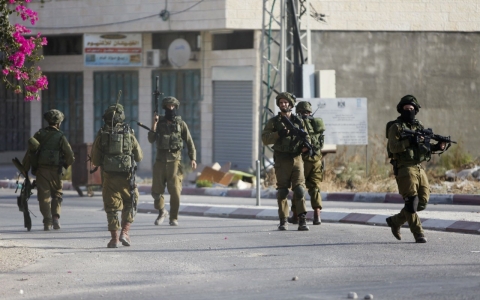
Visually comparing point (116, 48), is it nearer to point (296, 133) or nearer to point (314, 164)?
point (314, 164)

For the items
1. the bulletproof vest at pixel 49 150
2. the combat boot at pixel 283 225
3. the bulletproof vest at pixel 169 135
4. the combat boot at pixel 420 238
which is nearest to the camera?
the combat boot at pixel 420 238

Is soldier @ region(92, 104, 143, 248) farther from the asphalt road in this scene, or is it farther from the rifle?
the rifle

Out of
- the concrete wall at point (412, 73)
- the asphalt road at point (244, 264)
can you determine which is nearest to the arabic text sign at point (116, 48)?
the concrete wall at point (412, 73)

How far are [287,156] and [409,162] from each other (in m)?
2.06

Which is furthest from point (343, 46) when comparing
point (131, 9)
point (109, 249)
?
point (109, 249)

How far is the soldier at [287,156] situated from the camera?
42.2ft

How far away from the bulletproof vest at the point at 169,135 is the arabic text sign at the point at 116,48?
550 inches

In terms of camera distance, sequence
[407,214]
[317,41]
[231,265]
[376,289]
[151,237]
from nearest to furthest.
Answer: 1. [376,289]
2. [231,265]
3. [407,214]
4. [151,237]
5. [317,41]

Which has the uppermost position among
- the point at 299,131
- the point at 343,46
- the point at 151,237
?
the point at 343,46

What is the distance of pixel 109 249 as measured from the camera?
1163 centimetres

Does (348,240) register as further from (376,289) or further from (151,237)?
(376,289)

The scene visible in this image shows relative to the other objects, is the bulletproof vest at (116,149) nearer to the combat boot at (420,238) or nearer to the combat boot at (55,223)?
the combat boot at (55,223)

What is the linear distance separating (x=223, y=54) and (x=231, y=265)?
16.8m

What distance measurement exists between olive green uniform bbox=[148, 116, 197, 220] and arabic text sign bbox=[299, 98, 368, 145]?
775 cm
